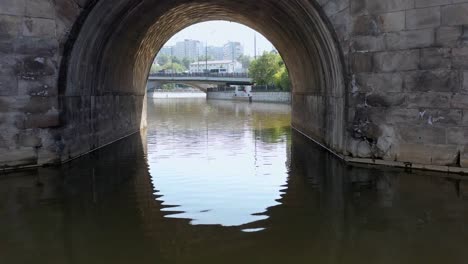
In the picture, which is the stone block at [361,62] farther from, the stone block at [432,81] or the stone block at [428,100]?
the stone block at [428,100]

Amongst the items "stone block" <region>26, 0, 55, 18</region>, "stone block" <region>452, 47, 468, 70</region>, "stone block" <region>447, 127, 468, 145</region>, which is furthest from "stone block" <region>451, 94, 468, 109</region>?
"stone block" <region>26, 0, 55, 18</region>

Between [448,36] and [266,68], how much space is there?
6570 centimetres

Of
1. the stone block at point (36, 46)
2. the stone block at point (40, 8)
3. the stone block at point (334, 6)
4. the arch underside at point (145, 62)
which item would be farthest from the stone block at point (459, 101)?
the stone block at point (40, 8)

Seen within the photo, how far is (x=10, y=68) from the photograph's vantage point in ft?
34.1

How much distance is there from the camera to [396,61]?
10555 millimetres

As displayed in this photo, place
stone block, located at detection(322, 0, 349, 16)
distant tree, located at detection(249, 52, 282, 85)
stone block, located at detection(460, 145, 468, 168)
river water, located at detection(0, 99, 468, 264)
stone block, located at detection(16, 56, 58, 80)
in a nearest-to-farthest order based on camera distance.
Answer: river water, located at detection(0, 99, 468, 264) < stone block, located at detection(460, 145, 468, 168) < stone block, located at detection(16, 56, 58, 80) < stone block, located at detection(322, 0, 349, 16) < distant tree, located at detection(249, 52, 282, 85)

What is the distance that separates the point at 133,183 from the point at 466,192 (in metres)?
6.45

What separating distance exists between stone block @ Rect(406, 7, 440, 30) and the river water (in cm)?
335

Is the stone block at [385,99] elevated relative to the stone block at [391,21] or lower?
lower

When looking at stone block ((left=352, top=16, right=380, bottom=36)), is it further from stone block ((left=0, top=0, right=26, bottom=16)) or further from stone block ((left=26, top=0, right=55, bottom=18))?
stone block ((left=0, top=0, right=26, bottom=16))

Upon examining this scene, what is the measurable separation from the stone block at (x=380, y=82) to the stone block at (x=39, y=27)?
7.42 metres

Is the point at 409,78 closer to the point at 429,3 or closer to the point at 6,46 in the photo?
the point at 429,3

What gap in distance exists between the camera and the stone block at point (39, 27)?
10.4 metres

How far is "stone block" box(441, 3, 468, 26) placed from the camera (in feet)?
32.2
